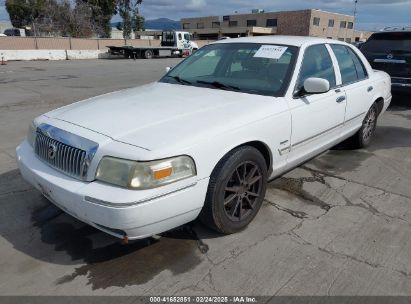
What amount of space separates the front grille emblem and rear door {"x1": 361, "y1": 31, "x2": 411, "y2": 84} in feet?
26.1

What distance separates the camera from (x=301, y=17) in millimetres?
72000

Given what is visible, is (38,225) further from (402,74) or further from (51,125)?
(402,74)

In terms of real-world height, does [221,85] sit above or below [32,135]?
above

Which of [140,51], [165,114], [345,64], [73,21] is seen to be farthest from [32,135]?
[73,21]

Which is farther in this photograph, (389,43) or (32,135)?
(389,43)

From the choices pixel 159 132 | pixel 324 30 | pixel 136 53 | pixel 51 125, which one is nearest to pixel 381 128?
pixel 159 132

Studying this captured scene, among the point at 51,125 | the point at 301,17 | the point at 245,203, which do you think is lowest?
the point at 245,203

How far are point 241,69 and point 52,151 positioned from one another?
212cm

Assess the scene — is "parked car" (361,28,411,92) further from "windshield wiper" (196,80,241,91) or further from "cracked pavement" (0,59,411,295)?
"windshield wiper" (196,80,241,91)

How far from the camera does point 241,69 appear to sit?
13.1 feet

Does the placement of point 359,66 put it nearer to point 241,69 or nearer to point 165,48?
point 241,69

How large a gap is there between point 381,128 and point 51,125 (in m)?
6.07

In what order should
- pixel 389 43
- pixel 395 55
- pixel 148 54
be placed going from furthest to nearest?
pixel 148 54
pixel 389 43
pixel 395 55

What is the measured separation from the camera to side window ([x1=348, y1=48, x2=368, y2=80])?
4.97 meters
